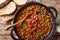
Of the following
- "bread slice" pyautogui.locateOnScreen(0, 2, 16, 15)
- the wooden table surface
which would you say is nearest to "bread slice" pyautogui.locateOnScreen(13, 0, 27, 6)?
"bread slice" pyautogui.locateOnScreen(0, 2, 16, 15)

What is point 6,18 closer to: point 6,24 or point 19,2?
point 6,24

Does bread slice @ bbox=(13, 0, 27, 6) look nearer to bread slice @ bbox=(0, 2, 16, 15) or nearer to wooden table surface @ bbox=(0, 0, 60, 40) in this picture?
bread slice @ bbox=(0, 2, 16, 15)

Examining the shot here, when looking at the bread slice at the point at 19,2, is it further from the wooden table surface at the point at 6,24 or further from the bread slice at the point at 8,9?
the wooden table surface at the point at 6,24

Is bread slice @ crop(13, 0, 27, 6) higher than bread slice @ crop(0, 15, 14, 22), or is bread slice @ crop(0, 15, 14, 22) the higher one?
bread slice @ crop(13, 0, 27, 6)

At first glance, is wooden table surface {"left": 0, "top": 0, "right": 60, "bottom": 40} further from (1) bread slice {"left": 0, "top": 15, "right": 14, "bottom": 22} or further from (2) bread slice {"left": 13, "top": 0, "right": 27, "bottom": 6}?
(2) bread slice {"left": 13, "top": 0, "right": 27, "bottom": 6}

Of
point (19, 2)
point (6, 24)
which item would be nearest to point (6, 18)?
point (6, 24)

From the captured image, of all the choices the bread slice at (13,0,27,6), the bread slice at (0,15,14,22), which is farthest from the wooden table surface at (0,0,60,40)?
the bread slice at (13,0,27,6)

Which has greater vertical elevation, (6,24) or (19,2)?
(19,2)

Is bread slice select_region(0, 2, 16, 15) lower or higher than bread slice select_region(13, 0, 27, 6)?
lower
